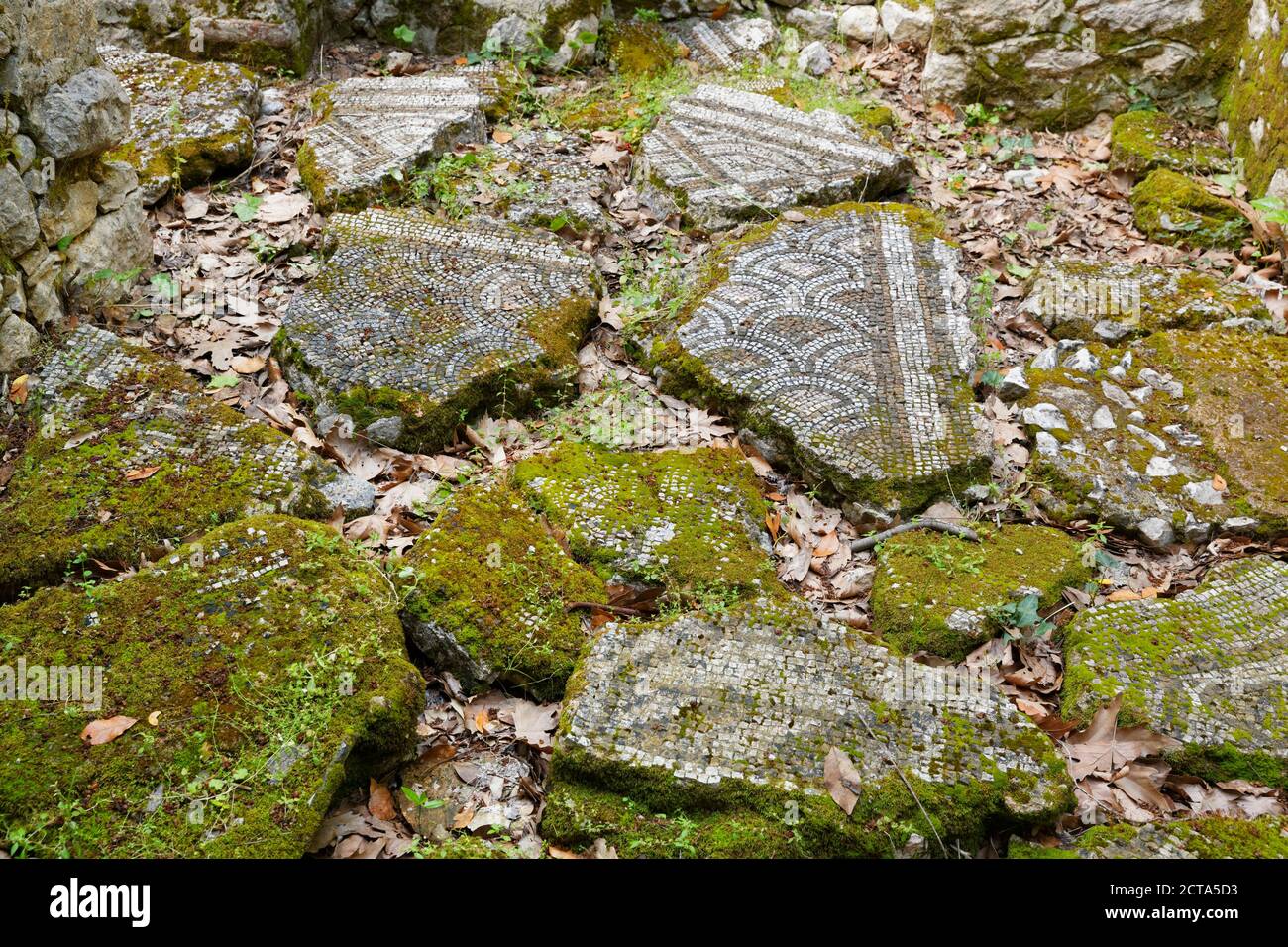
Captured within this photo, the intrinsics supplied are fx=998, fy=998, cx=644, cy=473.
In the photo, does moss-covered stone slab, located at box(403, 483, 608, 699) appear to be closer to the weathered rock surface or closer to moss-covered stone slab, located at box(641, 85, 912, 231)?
moss-covered stone slab, located at box(641, 85, 912, 231)

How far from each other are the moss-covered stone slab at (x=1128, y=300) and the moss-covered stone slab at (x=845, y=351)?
44 centimetres

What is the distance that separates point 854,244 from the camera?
4520 millimetres

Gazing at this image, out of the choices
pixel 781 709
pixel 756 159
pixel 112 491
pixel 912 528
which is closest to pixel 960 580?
pixel 912 528

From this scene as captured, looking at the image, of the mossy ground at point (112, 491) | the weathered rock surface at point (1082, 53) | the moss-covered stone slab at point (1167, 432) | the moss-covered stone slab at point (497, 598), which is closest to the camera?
the moss-covered stone slab at point (497, 598)

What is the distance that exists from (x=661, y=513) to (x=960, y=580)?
1.00m

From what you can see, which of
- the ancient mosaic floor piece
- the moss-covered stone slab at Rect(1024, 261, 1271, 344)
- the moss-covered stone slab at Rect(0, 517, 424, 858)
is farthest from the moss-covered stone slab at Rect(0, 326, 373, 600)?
the ancient mosaic floor piece

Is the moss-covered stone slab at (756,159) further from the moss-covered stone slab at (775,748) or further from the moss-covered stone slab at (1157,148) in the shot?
the moss-covered stone slab at (775,748)

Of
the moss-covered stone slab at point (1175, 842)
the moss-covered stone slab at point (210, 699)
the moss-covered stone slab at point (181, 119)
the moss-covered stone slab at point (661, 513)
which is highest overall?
the moss-covered stone slab at point (181, 119)

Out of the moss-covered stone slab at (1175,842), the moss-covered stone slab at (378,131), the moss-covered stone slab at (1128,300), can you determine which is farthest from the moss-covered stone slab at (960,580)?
the moss-covered stone slab at (378,131)

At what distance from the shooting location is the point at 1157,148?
509 cm

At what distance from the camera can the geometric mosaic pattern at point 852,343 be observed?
3.66m

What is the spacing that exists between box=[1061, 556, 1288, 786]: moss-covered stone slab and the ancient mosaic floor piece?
4.11m

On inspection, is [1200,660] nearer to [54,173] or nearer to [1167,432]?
[1167,432]

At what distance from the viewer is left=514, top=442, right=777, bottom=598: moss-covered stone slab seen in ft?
10.5
